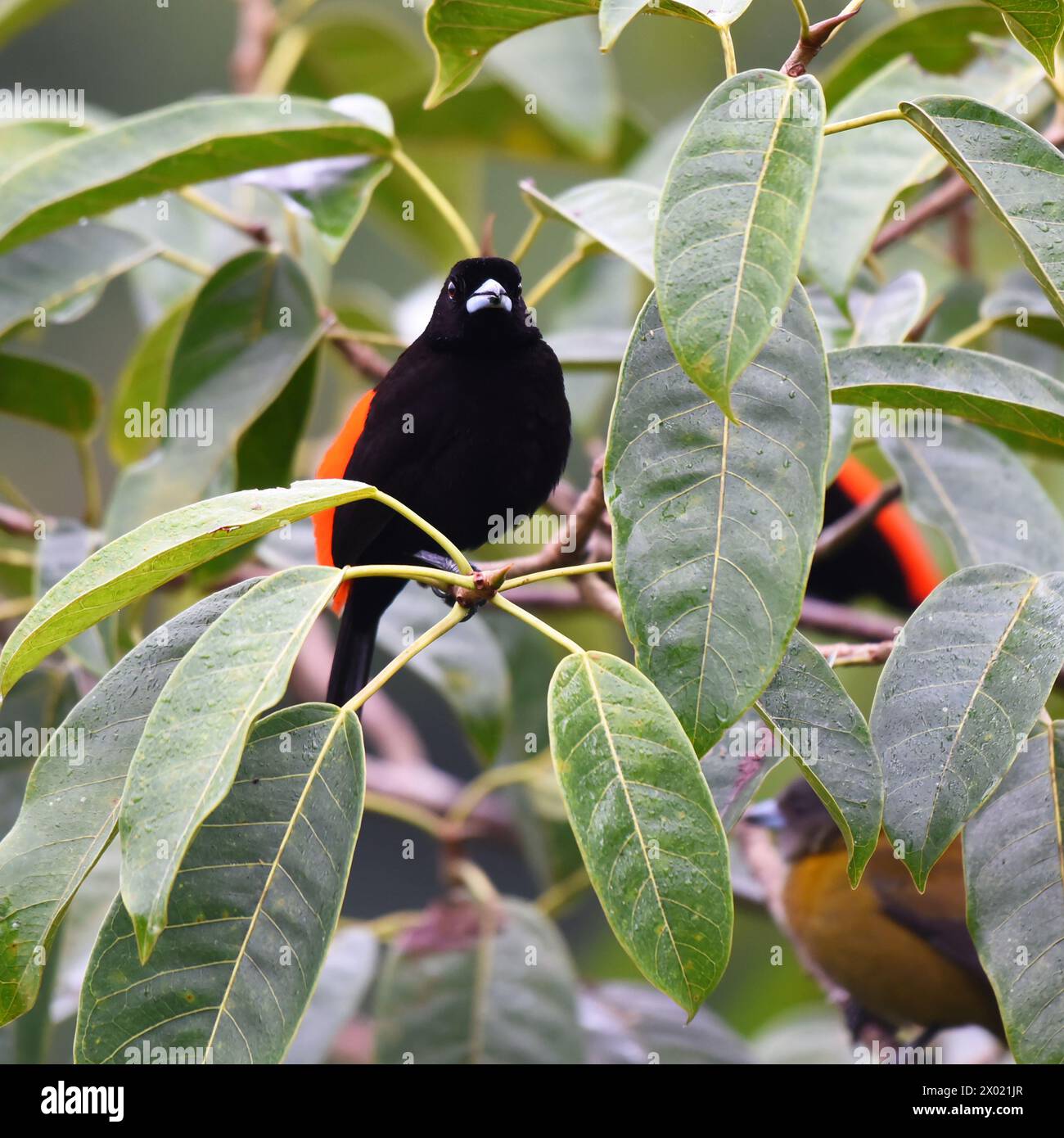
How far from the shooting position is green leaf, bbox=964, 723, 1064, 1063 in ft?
3.97

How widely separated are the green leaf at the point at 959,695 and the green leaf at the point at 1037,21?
1.71 feet

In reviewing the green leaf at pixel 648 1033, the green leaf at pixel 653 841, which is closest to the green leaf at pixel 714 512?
the green leaf at pixel 653 841

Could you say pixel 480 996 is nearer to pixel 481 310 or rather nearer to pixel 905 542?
pixel 481 310

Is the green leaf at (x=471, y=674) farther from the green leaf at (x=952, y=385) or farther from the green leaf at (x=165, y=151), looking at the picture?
the green leaf at (x=952, y=385)

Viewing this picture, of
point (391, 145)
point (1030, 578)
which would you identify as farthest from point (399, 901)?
point (1030, 578)

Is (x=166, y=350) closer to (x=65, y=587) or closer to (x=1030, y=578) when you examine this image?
(x=65, y=587)

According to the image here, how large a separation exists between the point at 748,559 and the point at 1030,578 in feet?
1.38

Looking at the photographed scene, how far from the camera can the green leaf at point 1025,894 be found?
1.21m

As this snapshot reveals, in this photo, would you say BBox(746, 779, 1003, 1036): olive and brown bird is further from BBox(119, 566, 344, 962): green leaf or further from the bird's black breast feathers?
BBox(119, 566, 344, 962): green leaf

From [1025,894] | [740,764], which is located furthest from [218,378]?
[1025,894]

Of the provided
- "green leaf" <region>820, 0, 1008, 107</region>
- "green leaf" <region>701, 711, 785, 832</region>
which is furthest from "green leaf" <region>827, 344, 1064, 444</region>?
"green leaf" <region>820, 0, 1008, 107</region>

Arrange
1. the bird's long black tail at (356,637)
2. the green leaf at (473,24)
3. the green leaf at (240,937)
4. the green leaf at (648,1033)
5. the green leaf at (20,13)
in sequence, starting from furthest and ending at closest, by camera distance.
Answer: the green leaf at (20,13) < the green leaf at (648,1033) < the bird's long black tail at (356,637) < the green leaf at (473,24) < the green leaf at (240,937)

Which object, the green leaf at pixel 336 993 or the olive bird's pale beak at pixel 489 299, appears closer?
the olive bird's pale beak at pixel 489 299
